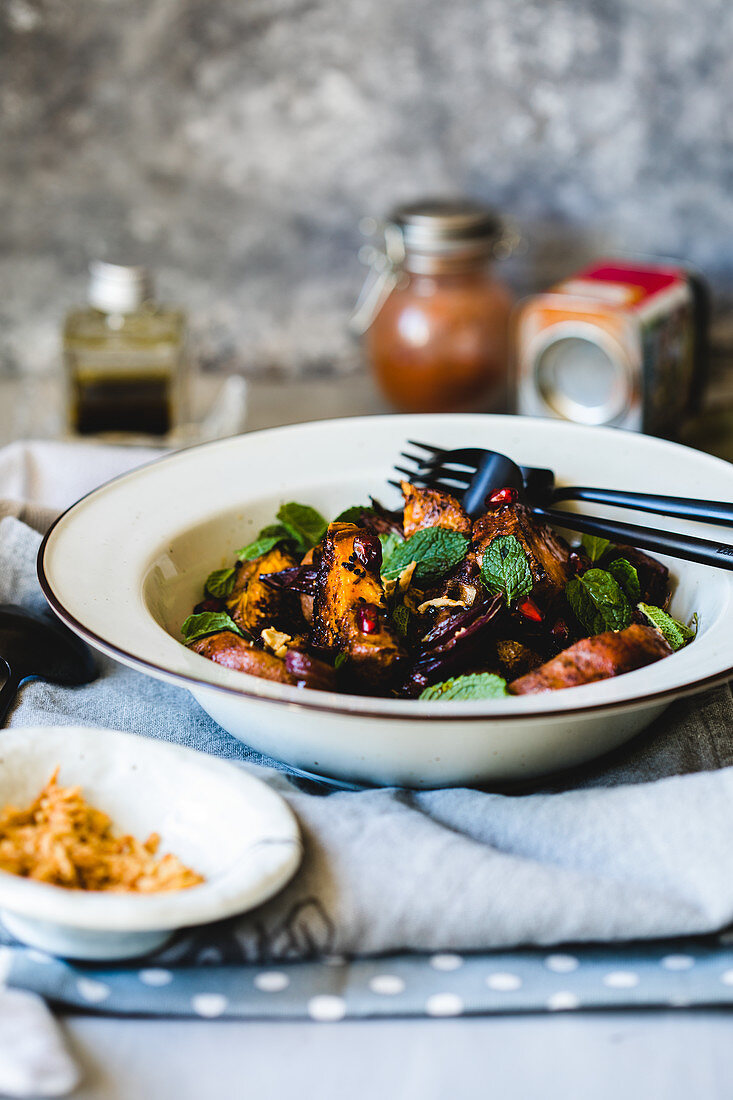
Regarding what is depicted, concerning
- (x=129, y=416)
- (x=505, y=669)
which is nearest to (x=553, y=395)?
(x=129, y=416)

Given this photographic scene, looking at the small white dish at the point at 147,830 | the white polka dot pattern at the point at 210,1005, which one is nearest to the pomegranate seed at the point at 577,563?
the small white dish at the point at 147,830

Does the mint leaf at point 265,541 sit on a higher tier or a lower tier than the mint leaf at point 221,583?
higher

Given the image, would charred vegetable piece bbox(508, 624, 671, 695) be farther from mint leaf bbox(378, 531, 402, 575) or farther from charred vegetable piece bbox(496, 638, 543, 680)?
mint leaf bbox(378, 531, 402, 575)

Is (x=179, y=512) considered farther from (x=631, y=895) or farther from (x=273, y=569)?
(x=631, y=895)

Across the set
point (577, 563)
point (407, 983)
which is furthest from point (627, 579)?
point (407, 983)

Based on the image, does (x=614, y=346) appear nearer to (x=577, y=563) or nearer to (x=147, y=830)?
(x=577, y=563)

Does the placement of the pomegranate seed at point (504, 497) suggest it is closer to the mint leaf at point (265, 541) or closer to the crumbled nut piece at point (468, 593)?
the crumbled nut piece at point (468, 593)
